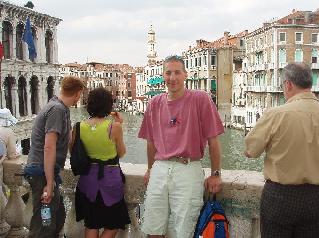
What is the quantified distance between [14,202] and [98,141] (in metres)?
1.01

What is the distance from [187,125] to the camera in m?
2.60

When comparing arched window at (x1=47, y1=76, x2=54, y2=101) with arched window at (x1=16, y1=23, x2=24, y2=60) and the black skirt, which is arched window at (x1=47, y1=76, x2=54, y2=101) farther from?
the black skirt

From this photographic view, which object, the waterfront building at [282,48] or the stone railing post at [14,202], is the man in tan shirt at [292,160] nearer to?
the stone railing post at [14,202]

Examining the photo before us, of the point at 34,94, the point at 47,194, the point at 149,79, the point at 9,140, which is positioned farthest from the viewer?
the point at 149,79

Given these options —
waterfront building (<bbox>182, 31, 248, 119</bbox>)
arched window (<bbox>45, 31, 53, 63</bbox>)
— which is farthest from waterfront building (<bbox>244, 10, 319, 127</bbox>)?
arched window (<bbox>45, 31, 53, 63</bbox>)

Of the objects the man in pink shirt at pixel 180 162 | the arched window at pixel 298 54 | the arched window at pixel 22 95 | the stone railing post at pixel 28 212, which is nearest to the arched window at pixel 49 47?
the arched window at pixel 22 95

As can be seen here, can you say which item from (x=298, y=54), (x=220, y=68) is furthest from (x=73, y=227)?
(x=220, y=68)

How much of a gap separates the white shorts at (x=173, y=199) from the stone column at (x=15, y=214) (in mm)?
1109

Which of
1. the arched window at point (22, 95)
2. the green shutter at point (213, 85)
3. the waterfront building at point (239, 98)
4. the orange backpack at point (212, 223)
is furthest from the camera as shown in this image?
the green shutter at point (213, 85)

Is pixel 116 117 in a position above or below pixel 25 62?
below

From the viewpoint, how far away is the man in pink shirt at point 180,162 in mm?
2584

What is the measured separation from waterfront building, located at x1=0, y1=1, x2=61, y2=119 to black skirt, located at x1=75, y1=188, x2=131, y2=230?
1879cm

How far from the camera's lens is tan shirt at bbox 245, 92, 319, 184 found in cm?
217

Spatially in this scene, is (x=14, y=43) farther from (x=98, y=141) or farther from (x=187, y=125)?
(x=187, y=125)
